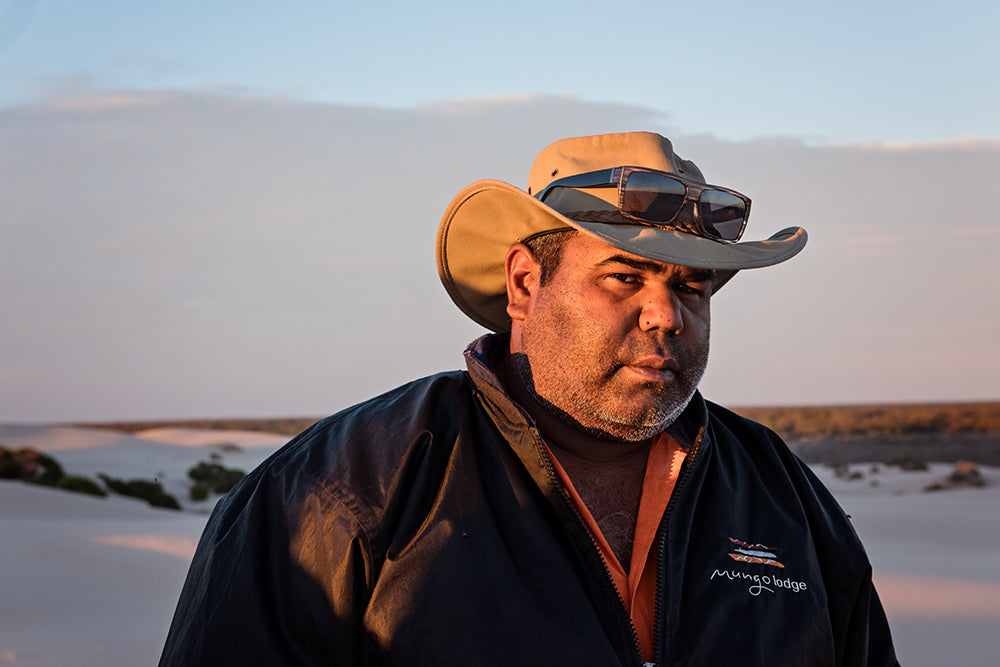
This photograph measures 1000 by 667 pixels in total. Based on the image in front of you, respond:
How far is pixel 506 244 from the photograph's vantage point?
3.32 m

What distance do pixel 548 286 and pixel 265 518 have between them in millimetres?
1038

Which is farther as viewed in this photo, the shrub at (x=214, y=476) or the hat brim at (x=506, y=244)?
the shrub at (x=214, y=476)

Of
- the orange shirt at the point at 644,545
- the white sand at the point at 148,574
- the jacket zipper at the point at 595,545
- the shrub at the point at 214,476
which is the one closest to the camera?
the jacket zipper at the point at 595,545

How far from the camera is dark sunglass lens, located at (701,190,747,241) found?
9.96ft

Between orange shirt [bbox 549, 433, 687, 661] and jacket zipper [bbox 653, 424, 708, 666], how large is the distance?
0.11 feet

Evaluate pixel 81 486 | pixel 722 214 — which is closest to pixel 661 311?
pixel 722 214

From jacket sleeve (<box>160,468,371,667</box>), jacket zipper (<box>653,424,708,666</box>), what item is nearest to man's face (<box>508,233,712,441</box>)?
jacket zipper (<box>653,424,708,666</box>)

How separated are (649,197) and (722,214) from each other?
272mm

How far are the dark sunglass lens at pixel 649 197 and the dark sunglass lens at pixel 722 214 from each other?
12 cm

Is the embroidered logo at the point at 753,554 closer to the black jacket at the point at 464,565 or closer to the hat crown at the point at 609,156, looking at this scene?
the black jacket at the point at 464,565

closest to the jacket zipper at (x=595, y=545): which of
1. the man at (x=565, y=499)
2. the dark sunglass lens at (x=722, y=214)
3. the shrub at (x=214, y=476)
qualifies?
the man at (x=565, y=499)

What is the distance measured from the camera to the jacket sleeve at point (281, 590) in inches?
94.6

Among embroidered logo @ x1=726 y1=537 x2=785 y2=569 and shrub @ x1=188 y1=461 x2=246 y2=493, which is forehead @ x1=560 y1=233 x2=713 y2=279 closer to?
embroidered logo @ x1=726 y1=537 x2=785 y2=569

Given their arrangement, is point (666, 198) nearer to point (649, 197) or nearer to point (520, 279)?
point (649, 197)
